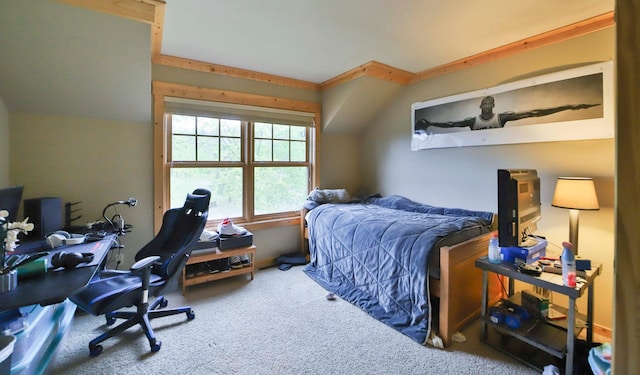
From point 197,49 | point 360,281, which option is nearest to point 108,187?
point 197,49

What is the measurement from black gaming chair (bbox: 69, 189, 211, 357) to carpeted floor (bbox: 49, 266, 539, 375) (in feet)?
0.38

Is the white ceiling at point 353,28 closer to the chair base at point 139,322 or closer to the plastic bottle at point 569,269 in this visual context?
the plastic bottle at point 569,269

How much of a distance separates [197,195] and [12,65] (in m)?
1.50

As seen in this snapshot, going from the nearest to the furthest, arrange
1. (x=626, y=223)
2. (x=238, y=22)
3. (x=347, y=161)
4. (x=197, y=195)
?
(x=626, y=223) < (x=238, y=22) < (x=197, y=195) < (x=347, y=161)

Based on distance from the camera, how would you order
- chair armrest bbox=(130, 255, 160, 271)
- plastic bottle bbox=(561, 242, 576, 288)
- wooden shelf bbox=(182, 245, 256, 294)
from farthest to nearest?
1. wooden shelf bbox=(182, 245, 256, 294)
2. chair armrest bbox=(130, 255, 160, 271)
3. plastic bottle bbox=(561, 242, 576, 288)

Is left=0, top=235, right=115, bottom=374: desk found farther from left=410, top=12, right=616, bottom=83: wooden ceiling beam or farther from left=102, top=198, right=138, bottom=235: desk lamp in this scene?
left=410, top=12, right=616, bottom=83: wooden ceiling beam

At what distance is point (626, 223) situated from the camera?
498mm

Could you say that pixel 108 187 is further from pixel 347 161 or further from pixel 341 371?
pixel 347 161

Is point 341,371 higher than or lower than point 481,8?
lower

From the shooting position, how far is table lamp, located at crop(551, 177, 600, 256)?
6.62 feet

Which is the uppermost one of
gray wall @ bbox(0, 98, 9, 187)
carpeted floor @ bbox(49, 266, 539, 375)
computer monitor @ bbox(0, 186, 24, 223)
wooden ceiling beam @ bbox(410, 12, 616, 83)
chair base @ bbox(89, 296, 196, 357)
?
wooden ceiling beam @ bbox(410, 12, 616, 83)

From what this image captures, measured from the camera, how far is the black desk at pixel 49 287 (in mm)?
1142

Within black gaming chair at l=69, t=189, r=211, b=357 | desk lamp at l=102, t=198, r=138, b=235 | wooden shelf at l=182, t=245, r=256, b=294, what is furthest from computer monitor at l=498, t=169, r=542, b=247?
desk lamp at l=102, t=198, r=138, b=235

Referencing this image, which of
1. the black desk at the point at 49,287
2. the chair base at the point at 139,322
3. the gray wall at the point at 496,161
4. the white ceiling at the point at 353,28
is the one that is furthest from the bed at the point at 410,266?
the black desk at the point at 49,287
